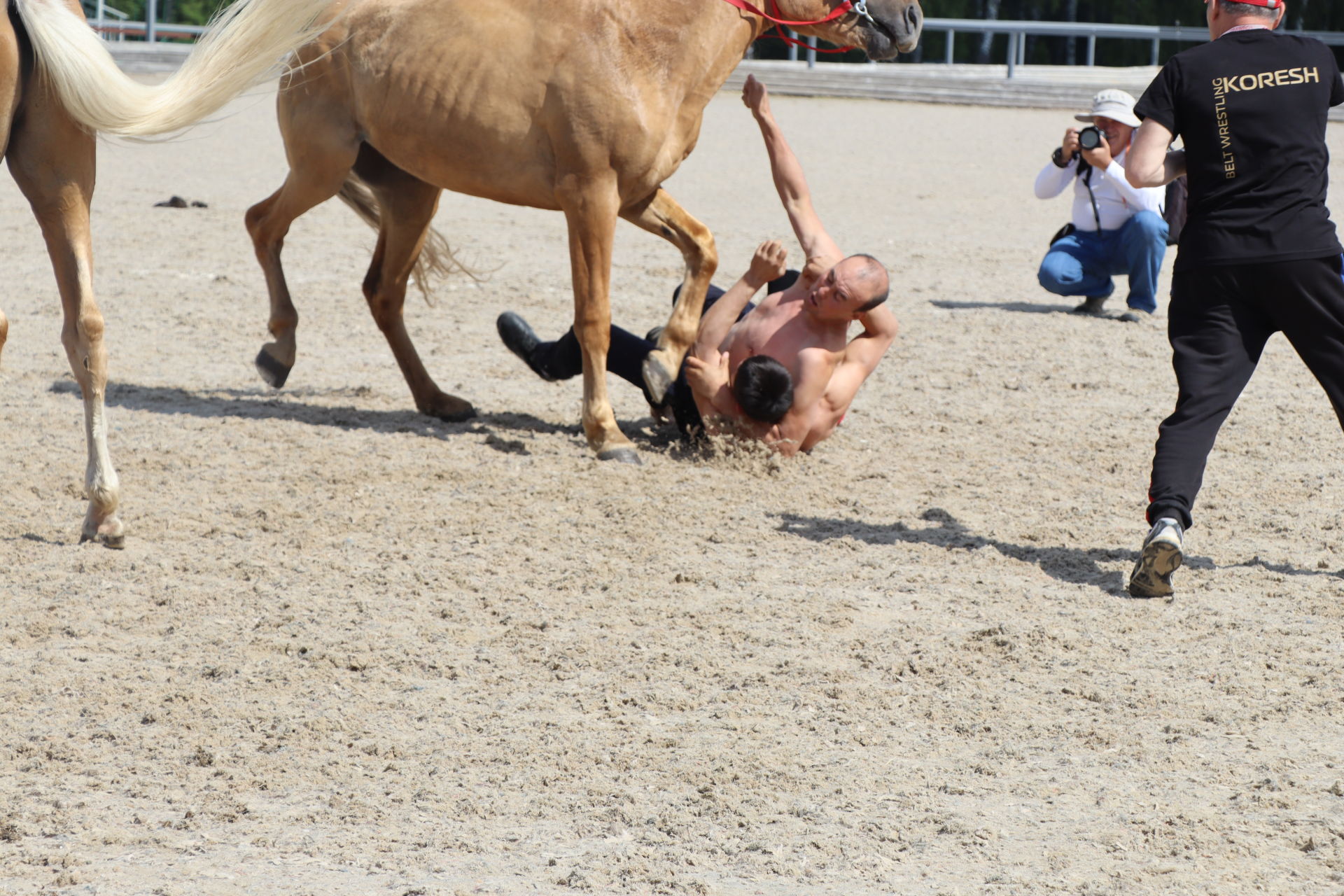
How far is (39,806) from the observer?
9.32ft

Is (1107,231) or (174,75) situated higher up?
(174,75)

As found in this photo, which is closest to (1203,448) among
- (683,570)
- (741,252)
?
(683,570)

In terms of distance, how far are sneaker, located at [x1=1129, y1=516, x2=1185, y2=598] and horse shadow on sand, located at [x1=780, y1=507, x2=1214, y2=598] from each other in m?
0.08

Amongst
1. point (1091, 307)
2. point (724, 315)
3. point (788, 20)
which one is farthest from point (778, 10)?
point (1091, 307)

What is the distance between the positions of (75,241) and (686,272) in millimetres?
2282

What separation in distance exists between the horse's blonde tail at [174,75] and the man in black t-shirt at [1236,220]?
2.59m

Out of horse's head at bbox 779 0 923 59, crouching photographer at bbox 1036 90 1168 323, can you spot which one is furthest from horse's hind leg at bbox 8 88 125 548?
crouching photographer at bbox 1036 90 1168 323

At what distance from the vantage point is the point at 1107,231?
8719 mm

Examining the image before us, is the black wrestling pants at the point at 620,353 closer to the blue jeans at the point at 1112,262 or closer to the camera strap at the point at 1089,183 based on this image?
the blue jeans at the point at 1112,262

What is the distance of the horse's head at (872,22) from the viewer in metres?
5.54

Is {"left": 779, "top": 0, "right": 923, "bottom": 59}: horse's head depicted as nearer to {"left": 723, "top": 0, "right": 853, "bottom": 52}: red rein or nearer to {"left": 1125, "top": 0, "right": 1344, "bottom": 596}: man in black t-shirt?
{"left": 723, "top": 0, "right": 853, "bottom": 52}: red rein

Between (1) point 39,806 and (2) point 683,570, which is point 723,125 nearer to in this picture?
(2) point 683,570

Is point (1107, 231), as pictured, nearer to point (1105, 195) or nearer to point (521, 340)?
point (1105, 195)

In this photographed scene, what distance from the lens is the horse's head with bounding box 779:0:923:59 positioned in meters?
5.54
